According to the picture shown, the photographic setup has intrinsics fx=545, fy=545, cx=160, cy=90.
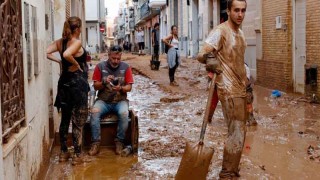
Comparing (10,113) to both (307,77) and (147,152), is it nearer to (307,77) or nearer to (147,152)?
(147,152)

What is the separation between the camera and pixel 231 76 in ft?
18.6

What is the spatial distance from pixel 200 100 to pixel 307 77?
8.43 feet

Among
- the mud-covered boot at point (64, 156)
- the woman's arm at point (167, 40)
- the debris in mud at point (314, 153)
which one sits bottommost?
the debris in mud at point (314, 153)

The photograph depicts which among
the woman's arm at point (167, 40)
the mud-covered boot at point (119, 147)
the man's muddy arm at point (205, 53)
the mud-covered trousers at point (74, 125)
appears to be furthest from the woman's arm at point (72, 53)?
the woman's arm at point (167, 40)

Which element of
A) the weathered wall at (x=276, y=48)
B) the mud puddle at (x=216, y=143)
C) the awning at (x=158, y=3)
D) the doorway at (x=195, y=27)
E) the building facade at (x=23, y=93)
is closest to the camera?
the building facade at (x=23, y=93)

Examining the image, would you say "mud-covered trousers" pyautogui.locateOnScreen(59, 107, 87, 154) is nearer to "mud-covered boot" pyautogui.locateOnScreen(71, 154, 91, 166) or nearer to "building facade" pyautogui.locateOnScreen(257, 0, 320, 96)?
"mud-covered boot" pyautogui.locateOnScreen(71, 154, 91, 166)

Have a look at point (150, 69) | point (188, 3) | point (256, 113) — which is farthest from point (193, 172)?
point (188, 3)

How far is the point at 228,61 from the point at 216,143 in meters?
2.44

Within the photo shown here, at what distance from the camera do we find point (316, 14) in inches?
485

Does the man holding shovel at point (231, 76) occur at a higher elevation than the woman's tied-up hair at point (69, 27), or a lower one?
lower

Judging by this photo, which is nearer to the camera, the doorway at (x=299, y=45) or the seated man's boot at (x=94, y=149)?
the seated man's boot at (x=94, y=149)

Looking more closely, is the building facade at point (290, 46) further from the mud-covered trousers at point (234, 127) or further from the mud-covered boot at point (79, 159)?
the mud-covered trousers at point (234, 127)

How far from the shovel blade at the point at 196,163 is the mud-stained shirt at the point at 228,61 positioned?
68 cm

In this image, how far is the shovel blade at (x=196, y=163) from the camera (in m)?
5.30
